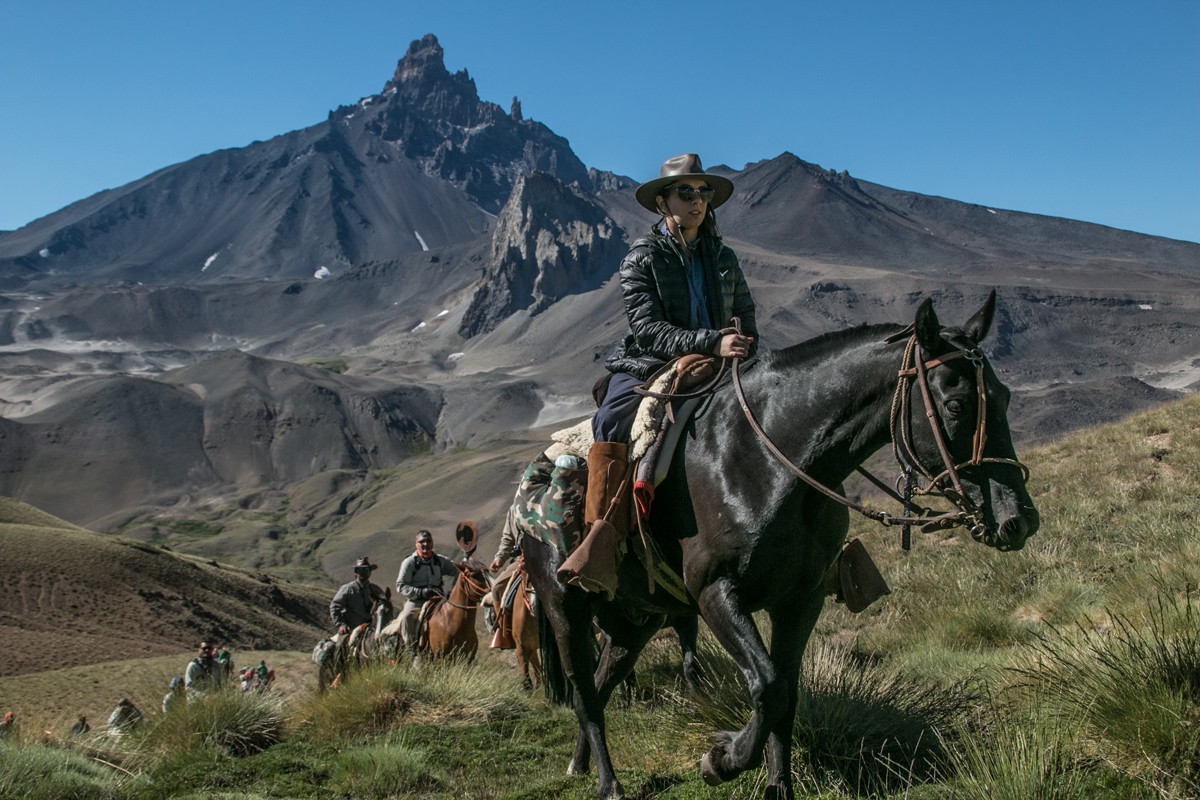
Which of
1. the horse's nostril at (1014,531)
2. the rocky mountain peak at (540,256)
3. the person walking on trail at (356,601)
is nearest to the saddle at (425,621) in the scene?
the person walking on trail at (356,601)

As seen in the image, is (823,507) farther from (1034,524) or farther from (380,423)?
(380,423)

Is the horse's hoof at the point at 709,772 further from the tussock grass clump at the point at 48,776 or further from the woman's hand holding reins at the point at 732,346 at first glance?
the tussock grass clump at the point at 48,776

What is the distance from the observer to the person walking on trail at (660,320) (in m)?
5.05

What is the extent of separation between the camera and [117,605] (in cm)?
3500

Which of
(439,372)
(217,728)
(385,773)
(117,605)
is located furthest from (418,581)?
(439,372)

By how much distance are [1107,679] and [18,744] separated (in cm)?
649

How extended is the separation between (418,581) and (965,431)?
344 inches

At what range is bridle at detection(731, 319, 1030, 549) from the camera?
408 cm

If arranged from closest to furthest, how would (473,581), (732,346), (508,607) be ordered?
(732,346)
(508,607)
(473,581)

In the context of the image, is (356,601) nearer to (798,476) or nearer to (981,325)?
(798,476)

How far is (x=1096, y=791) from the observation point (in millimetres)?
3795

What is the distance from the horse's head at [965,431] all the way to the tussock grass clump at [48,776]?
16.4ft

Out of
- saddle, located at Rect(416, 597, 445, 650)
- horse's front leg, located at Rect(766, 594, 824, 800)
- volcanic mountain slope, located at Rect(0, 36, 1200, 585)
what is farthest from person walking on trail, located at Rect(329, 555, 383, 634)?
volcanic mountain slope, located at Rect(0, 36, 1200, 585)

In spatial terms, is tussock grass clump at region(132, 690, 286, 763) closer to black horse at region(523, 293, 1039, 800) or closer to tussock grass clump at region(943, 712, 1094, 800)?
black horse at region(523, 293, 1039, 800)
